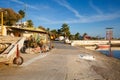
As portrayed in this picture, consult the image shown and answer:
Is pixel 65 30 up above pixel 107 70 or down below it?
above

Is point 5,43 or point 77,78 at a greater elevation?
point 5,43

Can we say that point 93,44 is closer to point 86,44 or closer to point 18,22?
point 86,44

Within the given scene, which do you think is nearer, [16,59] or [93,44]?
[16,59]

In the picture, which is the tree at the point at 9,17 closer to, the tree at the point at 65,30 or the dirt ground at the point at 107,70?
the tree at the point at 65,30

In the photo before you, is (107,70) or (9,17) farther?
(9,17)

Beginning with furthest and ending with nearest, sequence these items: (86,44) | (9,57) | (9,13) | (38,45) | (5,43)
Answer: (86,44) < (9,13) < (38,45) < (5,43) < (9,57)

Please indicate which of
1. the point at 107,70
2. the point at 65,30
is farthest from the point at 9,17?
the point at 107,70

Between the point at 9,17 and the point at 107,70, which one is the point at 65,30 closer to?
the point at 9,17

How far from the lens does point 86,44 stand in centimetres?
7238

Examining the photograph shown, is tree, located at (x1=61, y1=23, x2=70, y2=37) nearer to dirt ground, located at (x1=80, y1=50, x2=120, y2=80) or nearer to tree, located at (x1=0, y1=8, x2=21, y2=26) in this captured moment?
tree, located at (x1=0, y1=8, x2=21, y2=26)

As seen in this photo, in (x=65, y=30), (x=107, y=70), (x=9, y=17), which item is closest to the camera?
(x=107, y=70)

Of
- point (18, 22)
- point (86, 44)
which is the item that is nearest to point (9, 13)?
point (18, 22)

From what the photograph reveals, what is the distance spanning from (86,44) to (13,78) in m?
63.3

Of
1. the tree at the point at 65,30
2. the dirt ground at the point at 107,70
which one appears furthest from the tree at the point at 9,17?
the dirt ground at the point at 107,70
